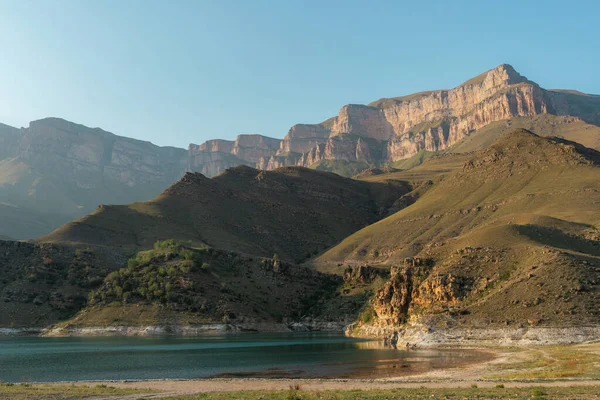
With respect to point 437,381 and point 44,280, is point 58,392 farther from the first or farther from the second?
point 44,280

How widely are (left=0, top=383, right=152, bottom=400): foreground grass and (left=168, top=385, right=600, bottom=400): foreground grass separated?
22.6 ft

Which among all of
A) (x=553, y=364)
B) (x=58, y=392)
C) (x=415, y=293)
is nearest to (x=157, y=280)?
(x=415, y=293)

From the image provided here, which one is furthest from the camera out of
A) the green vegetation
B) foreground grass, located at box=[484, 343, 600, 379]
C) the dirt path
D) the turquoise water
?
the green vegetation

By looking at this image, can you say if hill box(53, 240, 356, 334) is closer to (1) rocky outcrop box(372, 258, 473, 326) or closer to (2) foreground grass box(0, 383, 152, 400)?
(1) rocky outcrop box(372, 258, 473, 326)

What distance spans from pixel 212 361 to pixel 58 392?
3107cm

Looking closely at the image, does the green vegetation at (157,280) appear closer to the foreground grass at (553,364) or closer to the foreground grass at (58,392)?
the foreground grass at (553,364)

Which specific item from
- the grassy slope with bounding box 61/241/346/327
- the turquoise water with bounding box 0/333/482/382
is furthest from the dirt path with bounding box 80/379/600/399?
the grassy slope with bounding box 61/241/346/327

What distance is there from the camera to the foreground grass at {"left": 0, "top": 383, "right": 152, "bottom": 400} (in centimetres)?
4041

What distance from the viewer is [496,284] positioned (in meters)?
88.4

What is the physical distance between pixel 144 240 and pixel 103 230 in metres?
14.5

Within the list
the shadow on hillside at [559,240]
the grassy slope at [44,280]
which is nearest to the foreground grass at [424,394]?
the shadow on hillside at [559,240]

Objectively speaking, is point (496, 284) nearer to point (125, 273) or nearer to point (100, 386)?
point (100, 386)

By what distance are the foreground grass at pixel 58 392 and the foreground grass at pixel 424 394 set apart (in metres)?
6.88

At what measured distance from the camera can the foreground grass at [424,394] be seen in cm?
3491
